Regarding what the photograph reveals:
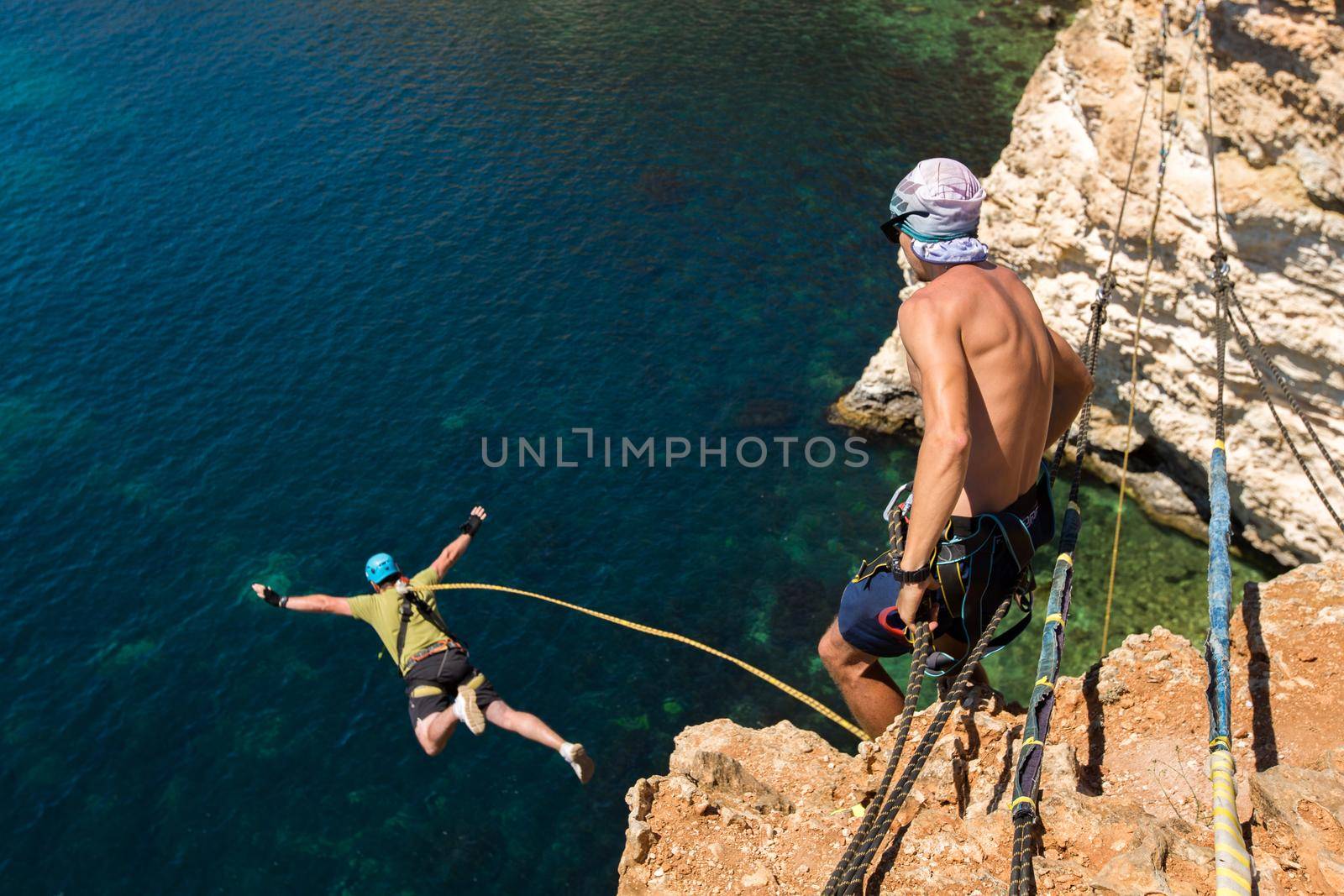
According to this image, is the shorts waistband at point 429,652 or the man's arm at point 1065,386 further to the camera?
the shorts waistband at point 429,652

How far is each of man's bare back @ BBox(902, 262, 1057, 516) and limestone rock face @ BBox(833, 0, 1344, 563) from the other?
11.2 metres

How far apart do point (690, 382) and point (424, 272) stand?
10365 millimetres

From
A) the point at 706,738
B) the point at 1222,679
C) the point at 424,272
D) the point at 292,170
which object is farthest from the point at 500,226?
the point at 1222,679

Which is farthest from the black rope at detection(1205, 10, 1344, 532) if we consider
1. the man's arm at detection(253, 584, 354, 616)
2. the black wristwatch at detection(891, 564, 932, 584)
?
the man's arm at detection(253, 584, 354, 616)

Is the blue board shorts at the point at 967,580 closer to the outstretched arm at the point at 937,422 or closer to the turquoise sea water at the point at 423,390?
the outstretched arm at the point at 937,422

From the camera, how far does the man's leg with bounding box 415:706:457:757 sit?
51.4ft

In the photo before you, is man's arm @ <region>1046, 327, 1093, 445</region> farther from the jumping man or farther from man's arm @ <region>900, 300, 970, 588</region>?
the jumping man

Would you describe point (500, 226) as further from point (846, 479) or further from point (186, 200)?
point (846, 479)

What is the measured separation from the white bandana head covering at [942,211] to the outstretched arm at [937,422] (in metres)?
0.52

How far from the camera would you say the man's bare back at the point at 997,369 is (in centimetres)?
646

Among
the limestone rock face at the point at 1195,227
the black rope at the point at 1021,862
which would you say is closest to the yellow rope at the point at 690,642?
the black rope at the point at 1021,862

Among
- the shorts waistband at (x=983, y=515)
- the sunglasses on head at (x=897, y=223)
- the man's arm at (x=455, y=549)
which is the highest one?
the sunglasses on head at (x=897, y=223)

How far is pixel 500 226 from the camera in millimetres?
35250

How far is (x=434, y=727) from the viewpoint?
1569 centimetres
